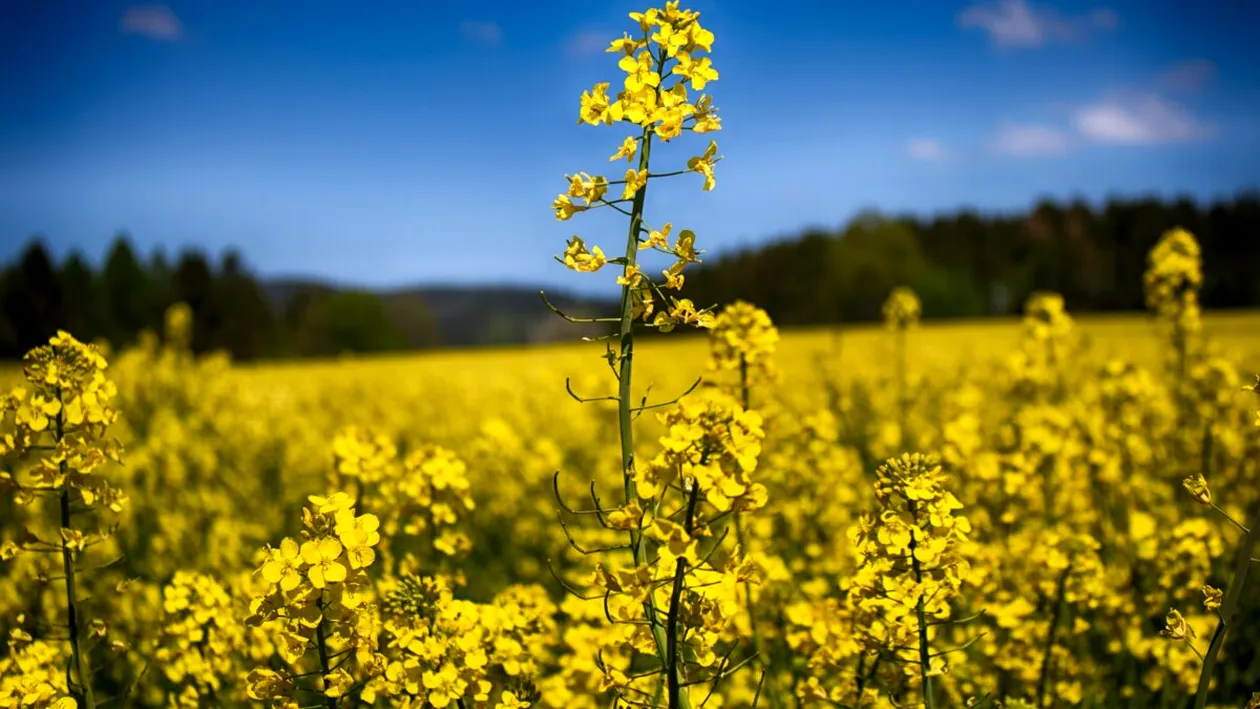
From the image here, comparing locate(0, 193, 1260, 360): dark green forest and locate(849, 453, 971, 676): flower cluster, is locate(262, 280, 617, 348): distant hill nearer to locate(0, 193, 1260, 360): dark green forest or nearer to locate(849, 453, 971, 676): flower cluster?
locate(0, 193, 1260, 360): dark green forest

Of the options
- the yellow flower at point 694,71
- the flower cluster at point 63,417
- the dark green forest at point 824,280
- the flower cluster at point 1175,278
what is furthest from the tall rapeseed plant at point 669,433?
the dark green forest at point 824,280

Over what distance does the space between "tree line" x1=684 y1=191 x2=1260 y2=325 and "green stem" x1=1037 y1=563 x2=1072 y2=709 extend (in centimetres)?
4375

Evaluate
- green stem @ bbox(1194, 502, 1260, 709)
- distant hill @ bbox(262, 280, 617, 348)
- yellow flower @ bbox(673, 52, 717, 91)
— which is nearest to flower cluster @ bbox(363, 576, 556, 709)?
yellow flower @ bbox(673, 52, 717, 91)

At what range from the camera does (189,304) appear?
52.7 meters

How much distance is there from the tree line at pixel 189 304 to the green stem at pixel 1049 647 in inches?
1653

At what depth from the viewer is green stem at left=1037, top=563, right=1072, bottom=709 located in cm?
343

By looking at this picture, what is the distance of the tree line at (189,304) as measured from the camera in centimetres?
4575

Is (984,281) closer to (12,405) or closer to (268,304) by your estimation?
(268,304)

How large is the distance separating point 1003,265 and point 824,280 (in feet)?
52.1

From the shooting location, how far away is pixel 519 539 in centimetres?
792

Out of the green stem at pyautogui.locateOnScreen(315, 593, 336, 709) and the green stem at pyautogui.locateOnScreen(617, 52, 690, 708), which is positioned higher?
the green stem at pyautogui.locateOnScreen(617, 52, 690, 708)

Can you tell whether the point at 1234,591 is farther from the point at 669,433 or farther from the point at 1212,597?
the point at 669,433

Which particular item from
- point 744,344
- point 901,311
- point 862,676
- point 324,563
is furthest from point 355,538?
point 901,311

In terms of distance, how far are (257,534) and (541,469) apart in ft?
8.00
